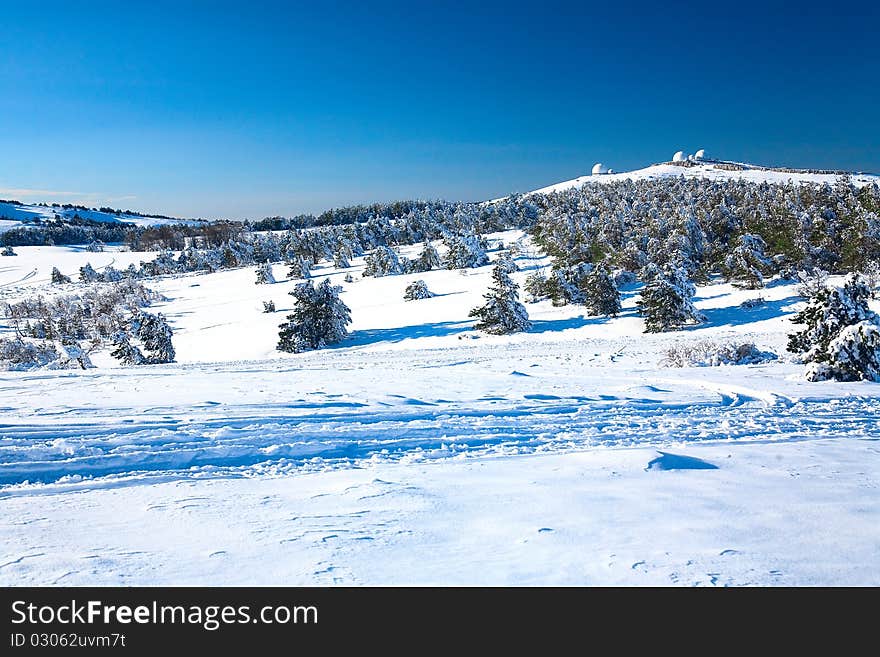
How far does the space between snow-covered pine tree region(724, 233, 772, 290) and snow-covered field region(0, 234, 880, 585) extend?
86.6 feet

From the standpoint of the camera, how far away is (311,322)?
103ft

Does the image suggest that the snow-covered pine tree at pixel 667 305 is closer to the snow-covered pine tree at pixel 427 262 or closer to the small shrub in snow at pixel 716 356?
the small shrub in snow at pixel 716 356

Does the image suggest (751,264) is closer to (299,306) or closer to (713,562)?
(299,306)

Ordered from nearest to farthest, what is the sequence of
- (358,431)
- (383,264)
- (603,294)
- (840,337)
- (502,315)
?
(358,431)
(840,337)
(502,315)
(603,294)
(383,264)

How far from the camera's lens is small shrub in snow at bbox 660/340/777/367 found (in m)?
15.0

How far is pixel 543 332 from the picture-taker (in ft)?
99.7

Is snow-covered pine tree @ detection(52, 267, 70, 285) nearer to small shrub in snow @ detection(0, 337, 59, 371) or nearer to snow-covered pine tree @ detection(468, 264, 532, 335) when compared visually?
small shrub in snow @ detection(0, 337, 59, 371)

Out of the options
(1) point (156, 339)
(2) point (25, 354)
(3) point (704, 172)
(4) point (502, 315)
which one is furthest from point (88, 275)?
(3) point (704, 172)

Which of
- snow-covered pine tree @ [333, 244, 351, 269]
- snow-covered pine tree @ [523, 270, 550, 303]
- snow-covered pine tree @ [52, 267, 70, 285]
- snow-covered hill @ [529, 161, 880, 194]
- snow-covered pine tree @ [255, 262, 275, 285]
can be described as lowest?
snow-covered pine tree @ [523, 270, 550, 303]

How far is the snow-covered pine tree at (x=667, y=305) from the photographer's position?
91.1ft

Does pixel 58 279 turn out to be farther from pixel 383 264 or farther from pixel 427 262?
pixel 427 262

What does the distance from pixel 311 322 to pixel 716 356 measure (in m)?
23.0

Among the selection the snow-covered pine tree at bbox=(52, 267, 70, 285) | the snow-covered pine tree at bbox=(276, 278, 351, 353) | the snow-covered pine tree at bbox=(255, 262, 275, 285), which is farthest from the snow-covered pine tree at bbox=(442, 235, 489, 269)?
the snow-covered pine tree at bbox=(52, 267, 70, 285)

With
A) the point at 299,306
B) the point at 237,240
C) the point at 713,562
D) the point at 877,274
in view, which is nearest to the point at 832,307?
the point at 713,562
